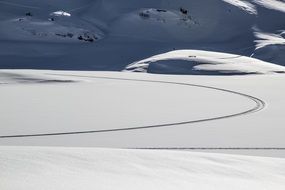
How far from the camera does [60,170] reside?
3.53 m

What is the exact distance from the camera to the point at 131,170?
3.80 m

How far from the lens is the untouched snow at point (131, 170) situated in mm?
3254

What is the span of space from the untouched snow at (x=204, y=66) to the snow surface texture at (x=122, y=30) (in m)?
2.48

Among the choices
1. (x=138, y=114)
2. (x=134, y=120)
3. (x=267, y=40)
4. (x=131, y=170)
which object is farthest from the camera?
(x=267, y=40)

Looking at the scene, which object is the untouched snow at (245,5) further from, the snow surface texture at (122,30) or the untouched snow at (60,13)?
the untouched snow at (60,13)

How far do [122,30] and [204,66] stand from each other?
37.0ft

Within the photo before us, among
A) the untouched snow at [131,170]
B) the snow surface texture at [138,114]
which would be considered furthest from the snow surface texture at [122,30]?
the untouched snow at [131,170]

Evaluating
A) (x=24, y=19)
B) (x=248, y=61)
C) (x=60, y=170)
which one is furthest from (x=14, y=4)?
(x=60, y=170)

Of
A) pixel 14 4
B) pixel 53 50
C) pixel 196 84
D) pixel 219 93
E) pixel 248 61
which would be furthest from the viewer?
pixel 14 4

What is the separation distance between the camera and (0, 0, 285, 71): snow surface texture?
25828mm

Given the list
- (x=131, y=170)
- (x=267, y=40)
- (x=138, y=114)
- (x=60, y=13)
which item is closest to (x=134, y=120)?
(x=138, y=114)

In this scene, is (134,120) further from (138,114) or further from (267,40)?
(267,40)

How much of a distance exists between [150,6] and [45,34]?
7.45 metres

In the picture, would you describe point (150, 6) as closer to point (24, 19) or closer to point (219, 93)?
point (24, 19)
